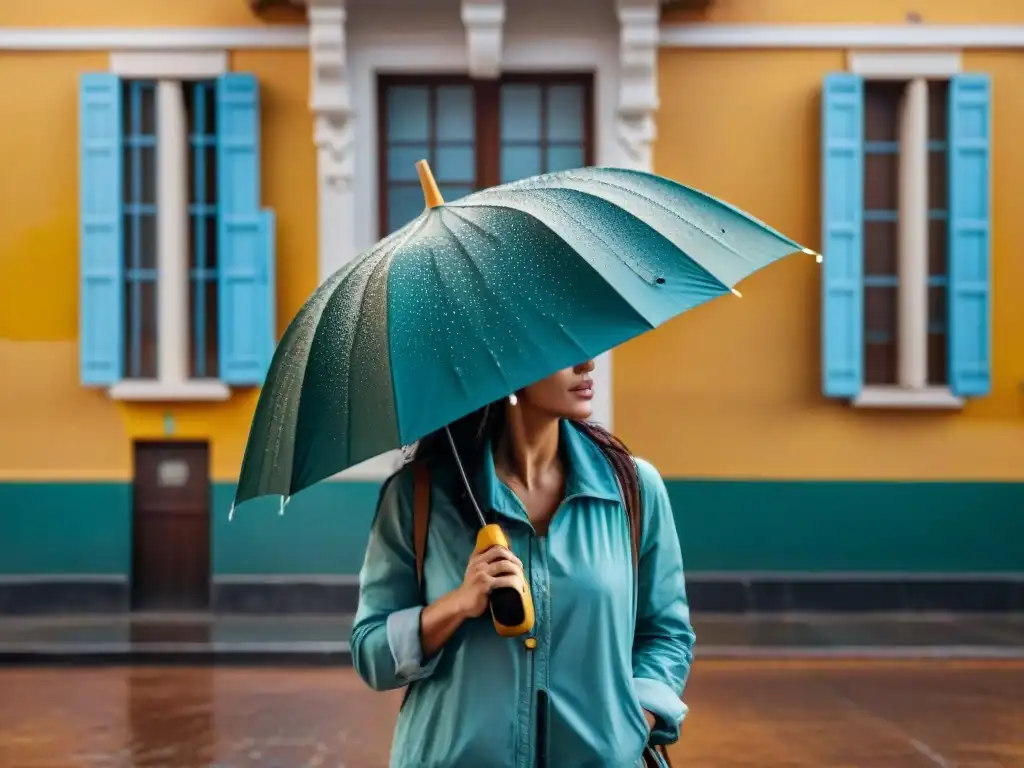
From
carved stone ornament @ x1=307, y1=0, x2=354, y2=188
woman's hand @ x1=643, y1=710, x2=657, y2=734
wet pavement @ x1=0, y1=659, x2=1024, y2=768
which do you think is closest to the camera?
woman's hand @ x1=643, y1=710, x2=657, y2=734

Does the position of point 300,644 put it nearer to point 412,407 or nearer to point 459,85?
point 459,85

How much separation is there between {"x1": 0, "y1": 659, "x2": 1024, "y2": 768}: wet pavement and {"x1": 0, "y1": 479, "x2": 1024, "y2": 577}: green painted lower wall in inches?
69.2

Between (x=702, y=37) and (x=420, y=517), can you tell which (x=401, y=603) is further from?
(x=702, y=37)

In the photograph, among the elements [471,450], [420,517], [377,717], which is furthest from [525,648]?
[377,717]

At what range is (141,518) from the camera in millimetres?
10945

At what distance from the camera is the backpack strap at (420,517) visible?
236 centimetres

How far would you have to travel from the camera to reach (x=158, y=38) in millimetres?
10703

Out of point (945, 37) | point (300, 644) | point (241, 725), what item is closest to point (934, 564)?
point (945, 37)

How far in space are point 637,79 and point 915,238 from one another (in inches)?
98.4

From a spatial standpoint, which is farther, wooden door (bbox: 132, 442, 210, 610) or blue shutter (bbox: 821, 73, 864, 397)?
wooden door (bbox: 132, 442, 210, 610)

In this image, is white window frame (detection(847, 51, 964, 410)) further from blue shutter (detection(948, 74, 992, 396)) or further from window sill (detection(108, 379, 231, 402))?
window sill (detection(108, 379, 231, 402))

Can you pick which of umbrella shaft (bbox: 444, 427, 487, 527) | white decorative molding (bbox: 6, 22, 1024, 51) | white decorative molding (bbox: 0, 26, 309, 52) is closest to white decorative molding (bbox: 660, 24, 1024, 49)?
white decorative molding (bbox: 6, 22, 1024, 51)

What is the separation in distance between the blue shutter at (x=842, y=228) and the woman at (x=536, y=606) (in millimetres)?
8298

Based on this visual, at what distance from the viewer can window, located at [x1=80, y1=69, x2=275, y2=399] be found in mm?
10578
